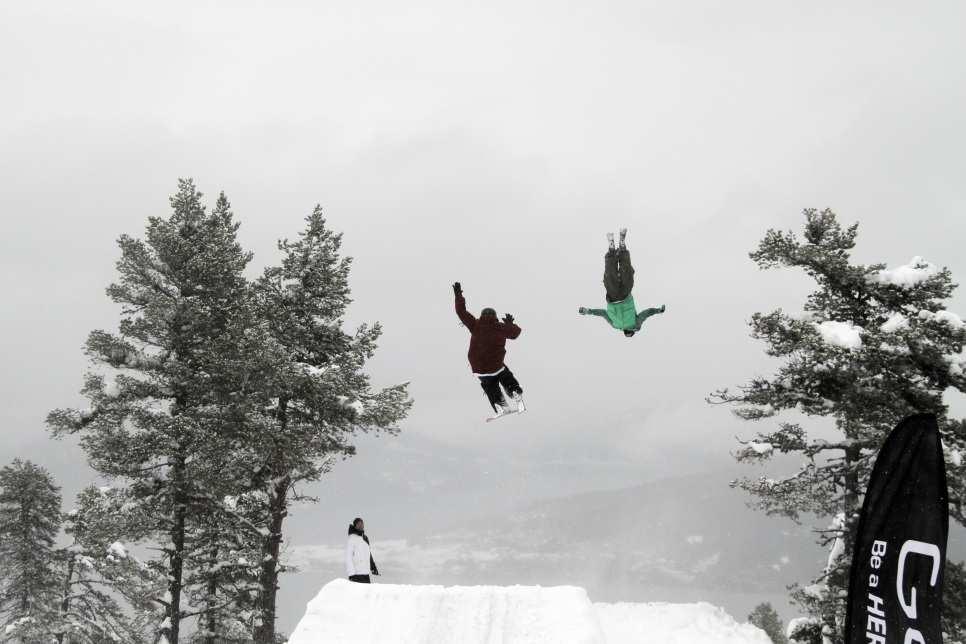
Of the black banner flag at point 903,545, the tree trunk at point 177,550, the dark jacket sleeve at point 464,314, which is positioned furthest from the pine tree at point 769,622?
the black banner flag at point 903,545

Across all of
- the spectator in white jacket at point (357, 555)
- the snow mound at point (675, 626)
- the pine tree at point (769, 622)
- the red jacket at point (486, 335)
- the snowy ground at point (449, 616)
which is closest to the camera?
the snowy ground at point (449, 616)

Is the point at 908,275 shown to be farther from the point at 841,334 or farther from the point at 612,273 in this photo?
the point at 612,273

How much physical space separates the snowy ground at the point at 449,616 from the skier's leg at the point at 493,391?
12.8 feet

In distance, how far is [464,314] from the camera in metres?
12.0

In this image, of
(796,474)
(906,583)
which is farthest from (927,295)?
(906,583)

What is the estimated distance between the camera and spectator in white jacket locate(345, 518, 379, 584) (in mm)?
12820

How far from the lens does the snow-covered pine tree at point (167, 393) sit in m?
14.5

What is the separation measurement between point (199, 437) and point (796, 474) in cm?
1363

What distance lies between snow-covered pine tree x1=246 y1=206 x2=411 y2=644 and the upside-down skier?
20.4 ft

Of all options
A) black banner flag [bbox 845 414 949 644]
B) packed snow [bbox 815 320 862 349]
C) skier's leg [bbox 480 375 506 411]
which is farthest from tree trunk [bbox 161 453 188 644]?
packed snow [bbox 815 320 862 349]

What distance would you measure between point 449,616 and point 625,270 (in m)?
6.71

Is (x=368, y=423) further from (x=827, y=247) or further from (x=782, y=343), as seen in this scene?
(x=827, y=247)

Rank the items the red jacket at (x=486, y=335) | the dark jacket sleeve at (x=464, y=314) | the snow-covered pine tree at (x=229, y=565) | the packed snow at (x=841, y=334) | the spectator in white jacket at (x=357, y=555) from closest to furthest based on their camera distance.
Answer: the packed snow at (x=841, y=334) < the dark jacket sleeve at (x=464, y=314) < the red jacket at (x=486, y=335) < the spectator in white jacket at (x=357, y=555) < the snow-covered pine tree at (x=229, y=565)

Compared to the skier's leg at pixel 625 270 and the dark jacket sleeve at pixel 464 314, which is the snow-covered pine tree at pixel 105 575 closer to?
the dark jacket sleeve at pixel 464 314
